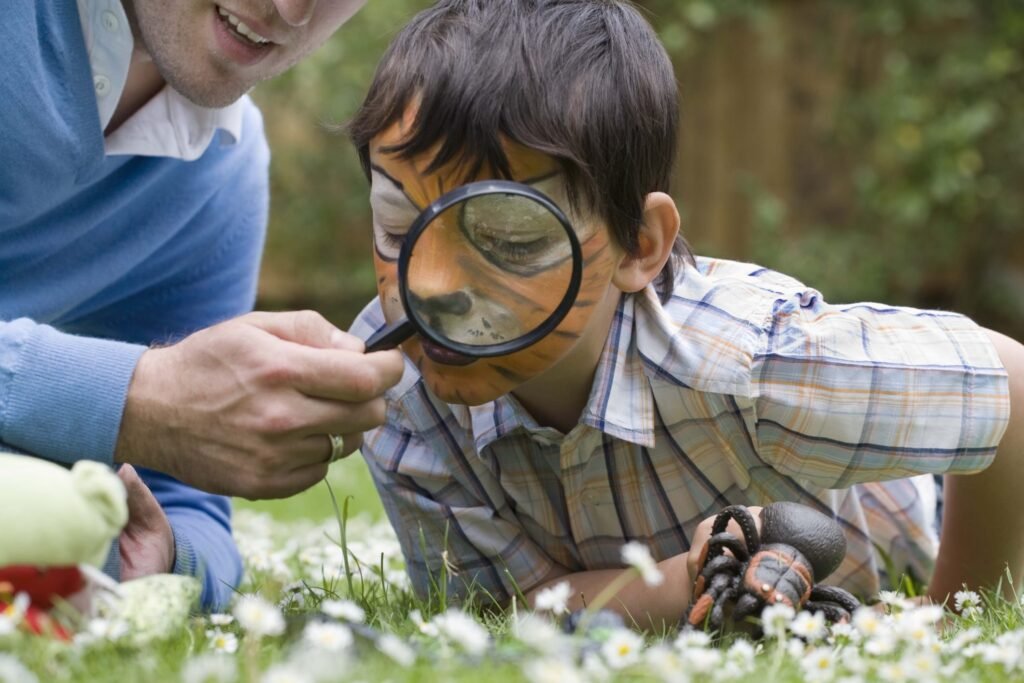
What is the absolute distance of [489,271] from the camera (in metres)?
2.38

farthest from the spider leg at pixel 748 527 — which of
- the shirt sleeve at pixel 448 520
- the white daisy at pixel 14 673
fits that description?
the white daisy at pixel 14 673

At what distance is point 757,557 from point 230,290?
6.50 feet

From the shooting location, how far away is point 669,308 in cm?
287

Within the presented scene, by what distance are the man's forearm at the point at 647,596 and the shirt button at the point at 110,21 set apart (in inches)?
63.5

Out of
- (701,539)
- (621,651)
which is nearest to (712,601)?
(701,539)

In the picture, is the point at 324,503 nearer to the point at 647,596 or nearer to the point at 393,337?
the point at 647,596

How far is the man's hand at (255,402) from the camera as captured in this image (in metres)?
2.19

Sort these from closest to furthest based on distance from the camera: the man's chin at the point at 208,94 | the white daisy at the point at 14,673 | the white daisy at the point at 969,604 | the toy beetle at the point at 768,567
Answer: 1. the white daisy at the point at 14,673
2. the toy beetle at the point at 768,567
3. the white daisy at the point at 969,604
4. the man's chin at the point at 208,94

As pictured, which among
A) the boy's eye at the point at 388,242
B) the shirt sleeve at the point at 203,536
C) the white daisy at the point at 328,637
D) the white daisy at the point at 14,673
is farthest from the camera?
the shirt sleeve at the point at 203,536

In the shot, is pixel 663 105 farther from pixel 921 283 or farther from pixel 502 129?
pixel 921 283

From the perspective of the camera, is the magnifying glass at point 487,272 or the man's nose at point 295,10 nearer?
the magnifying glass at point 487,272

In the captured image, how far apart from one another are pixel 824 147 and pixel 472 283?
27.5 feet

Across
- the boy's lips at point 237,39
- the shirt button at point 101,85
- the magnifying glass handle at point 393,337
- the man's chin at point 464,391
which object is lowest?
the man's chin at point 464,391

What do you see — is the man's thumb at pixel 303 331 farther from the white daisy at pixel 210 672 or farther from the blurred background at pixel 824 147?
the blurred background at pixel 824 147
